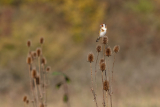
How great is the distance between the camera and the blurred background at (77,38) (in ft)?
38.1

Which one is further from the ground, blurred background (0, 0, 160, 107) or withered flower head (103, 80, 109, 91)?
blurred background (0, 0, 160, 107)

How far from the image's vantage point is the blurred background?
11.6 m

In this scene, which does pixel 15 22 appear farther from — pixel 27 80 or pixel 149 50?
pixel 149 50

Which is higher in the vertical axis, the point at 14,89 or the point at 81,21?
the point at 81,21

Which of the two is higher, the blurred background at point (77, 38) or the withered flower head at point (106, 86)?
the blurred background at point (77, 38)

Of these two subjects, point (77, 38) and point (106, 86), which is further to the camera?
point (77, 38)

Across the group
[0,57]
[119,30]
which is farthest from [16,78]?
[119,30]

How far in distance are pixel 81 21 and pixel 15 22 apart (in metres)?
4.37

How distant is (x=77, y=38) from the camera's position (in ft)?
51.6

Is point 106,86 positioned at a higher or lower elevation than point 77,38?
lower

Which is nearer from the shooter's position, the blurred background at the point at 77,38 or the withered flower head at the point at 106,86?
the withered flower head at the point at 106,86

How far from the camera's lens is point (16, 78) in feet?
41.4

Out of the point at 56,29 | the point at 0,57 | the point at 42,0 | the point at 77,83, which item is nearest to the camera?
the point at 77,83

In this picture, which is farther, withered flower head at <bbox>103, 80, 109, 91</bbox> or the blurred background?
the blurred background
